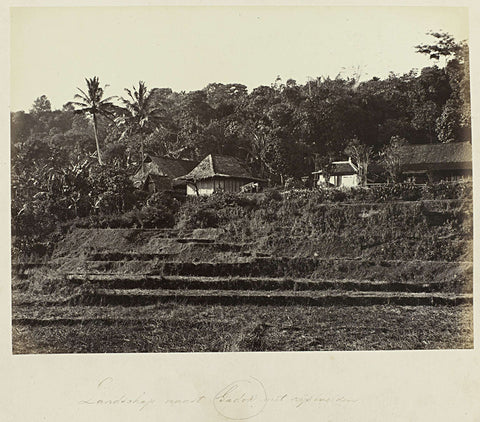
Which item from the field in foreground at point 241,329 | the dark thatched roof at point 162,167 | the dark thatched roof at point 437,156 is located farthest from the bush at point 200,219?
the dark thatched roof at point 437,156

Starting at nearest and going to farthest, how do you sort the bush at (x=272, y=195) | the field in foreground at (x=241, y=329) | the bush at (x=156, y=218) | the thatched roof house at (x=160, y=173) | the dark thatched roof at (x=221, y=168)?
the field in foreground at (x=241, y=329), the bush at (x=156, y=218), the thatched roof house at (x=160, y=173), the bush at (x=272, y=195), the dark thatched roof at (x=221, y=168)

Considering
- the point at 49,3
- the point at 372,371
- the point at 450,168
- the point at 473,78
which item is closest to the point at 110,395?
the point at 372,371

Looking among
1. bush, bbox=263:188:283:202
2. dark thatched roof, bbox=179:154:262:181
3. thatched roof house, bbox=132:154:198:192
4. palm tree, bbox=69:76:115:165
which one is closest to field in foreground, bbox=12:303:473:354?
bush, bbox=263:188:283:202

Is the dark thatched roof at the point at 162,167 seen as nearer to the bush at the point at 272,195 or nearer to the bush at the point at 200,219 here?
the bush at the point at 200,219

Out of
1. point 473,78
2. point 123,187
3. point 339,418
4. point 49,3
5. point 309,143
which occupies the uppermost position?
point 49,3

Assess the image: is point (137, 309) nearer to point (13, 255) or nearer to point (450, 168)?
point (13, 255)

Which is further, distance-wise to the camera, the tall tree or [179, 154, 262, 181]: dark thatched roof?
[179, 154, 262, 181]: dark thatched roof

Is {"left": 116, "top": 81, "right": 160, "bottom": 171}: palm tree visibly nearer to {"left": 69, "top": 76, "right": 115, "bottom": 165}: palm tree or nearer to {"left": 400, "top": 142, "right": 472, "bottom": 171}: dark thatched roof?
{"left": 69, "top": 76, "right": 115, "bottom": 165}: palm tree
